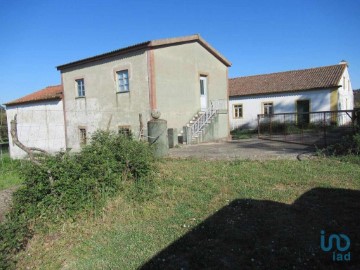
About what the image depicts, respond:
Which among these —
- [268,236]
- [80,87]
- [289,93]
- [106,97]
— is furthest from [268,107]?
[268,236]

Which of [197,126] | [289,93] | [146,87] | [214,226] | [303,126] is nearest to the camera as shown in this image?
[214,226]

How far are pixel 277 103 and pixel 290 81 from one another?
2.39 metres

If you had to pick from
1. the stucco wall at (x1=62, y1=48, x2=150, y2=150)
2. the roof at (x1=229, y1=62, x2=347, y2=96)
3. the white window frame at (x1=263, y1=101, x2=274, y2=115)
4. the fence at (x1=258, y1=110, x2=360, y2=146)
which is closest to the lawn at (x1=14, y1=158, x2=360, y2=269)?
the stucco wall at (x1=62, y1=48, x2=150, y2=150)

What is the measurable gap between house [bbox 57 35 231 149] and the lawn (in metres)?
6.90

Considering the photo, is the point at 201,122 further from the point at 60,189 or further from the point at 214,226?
the point at 214,226

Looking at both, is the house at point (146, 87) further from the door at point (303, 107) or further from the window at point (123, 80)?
the door at point (303, 107)

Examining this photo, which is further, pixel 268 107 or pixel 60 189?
pixel 268 107

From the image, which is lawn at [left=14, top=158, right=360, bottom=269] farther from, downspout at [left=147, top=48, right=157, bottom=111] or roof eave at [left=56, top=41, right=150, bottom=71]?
roof eave at [left=56, top=41, right=150, bottom=71]

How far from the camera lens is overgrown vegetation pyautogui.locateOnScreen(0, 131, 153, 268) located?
4.34 m

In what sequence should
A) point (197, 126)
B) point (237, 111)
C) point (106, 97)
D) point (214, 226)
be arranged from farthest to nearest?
point (237, 111) → point (106, 97) → point (197, 126) → point (214, 226)

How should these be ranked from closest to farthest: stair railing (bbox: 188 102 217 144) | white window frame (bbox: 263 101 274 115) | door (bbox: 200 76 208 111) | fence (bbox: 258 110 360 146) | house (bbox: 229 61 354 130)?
1. stair railing (bbox: 188 102 217 144)
2. fence (bbox: 258 110 360 146)
3. door (bbox: 200 76 208 111)
4. house (bbox: 229 61 354 130)
5. white window frame (bbox: 263 101 274 115)

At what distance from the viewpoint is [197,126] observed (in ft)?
48.3

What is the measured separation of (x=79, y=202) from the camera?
191 inches

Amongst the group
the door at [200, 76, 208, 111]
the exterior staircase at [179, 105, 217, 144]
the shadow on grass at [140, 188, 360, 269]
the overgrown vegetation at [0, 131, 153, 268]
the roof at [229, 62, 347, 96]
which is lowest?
the shadow on grass at [140, 188, 360, 269]
